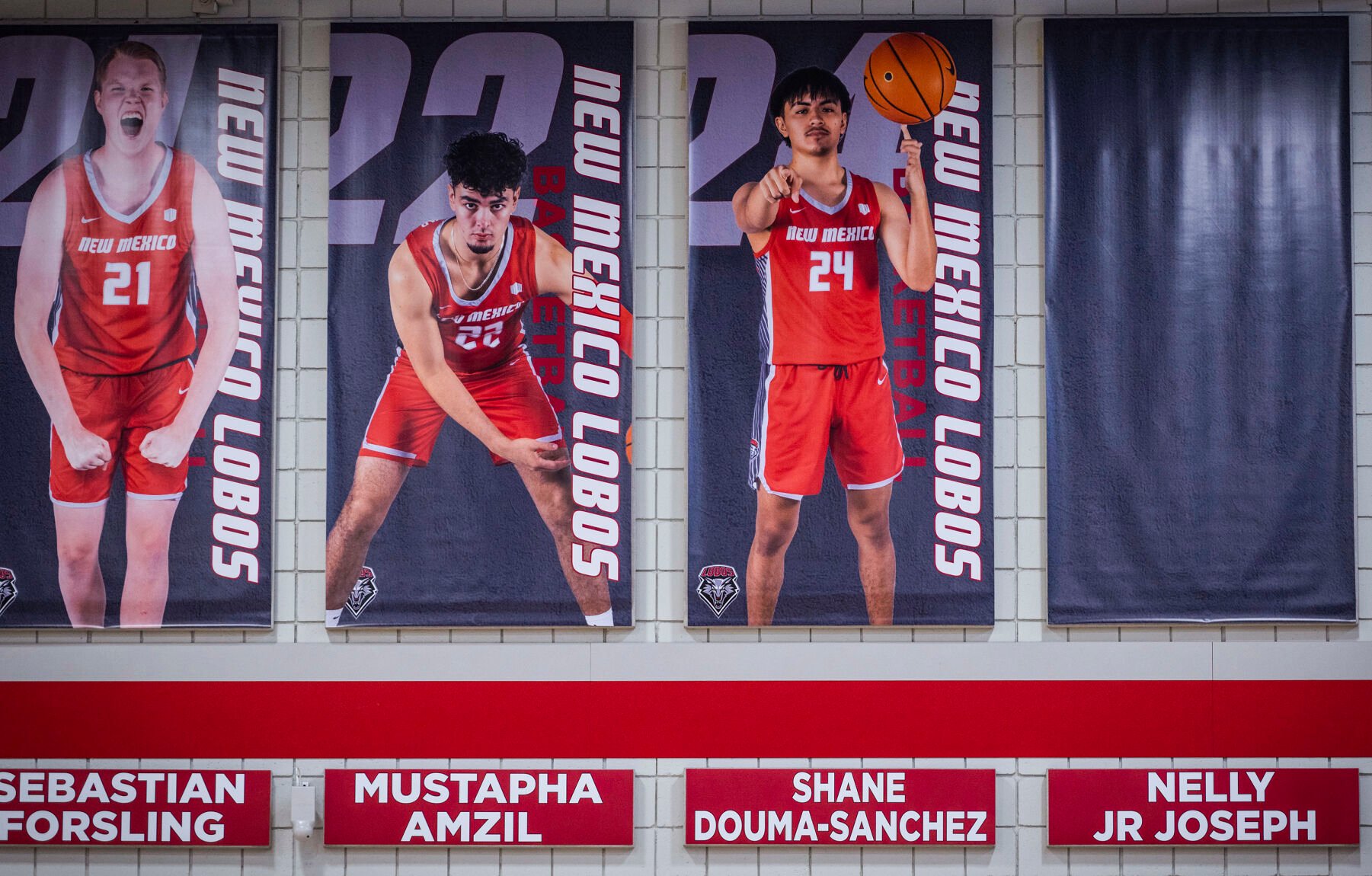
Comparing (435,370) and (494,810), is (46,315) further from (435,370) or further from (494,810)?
(494,810)

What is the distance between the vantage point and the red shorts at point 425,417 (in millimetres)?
3250

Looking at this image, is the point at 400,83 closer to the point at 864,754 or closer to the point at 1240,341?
the point at 864,754

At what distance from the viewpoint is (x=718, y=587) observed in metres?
3.22

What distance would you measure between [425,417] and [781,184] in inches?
53.6

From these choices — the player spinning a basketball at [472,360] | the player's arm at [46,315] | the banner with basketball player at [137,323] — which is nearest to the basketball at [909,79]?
the player spinning a basketball at [472,360]

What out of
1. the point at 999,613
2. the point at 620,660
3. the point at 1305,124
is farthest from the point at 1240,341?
the point at 620,660

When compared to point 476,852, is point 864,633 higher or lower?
higher

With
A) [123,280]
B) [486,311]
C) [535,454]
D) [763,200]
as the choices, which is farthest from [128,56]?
[763,200]

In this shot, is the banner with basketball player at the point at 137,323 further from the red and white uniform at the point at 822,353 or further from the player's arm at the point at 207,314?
the red and white uniform at the point at 822,353

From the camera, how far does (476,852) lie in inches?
126

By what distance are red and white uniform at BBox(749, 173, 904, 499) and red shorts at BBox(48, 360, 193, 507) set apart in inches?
73.0

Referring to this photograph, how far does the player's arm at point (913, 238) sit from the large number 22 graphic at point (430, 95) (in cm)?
114

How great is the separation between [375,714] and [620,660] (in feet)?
2.59

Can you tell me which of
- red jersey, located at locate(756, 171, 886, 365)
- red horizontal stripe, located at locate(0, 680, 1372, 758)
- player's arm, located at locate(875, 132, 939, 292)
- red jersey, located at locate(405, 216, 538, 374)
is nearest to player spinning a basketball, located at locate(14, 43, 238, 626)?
red horizontal stripe, located at locate(0, 680, 1372, 758)
